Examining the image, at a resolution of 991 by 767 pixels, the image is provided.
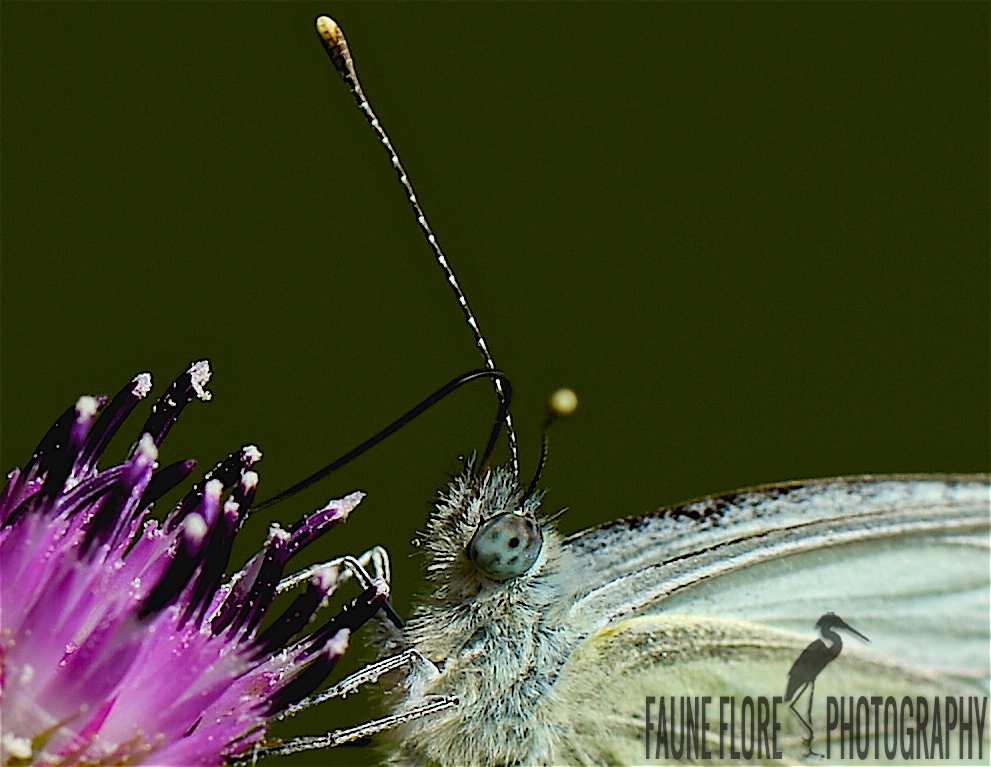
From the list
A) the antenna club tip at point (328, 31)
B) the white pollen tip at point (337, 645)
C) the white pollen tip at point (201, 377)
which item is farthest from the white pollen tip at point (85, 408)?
the antenna club tip at point (328, 31)

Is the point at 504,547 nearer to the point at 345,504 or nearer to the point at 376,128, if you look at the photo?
the point at 345,504

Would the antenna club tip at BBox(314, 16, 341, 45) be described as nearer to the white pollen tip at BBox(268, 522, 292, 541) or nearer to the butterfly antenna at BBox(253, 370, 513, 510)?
the butterfly antenna at BBox(253, 370, 513, 510)

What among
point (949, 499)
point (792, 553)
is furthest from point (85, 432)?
point (949, 499)

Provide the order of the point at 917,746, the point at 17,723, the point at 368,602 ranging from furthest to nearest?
1. the point at 917,746
2. the point at 368,602
3. the point at 17,723

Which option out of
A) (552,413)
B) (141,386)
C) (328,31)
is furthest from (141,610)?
(328,31)

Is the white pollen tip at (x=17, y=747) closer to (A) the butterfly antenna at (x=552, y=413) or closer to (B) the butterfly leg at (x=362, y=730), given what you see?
(B) the butterfly leg at (x=362, y=730)

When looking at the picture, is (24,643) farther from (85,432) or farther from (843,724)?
(843,724)
